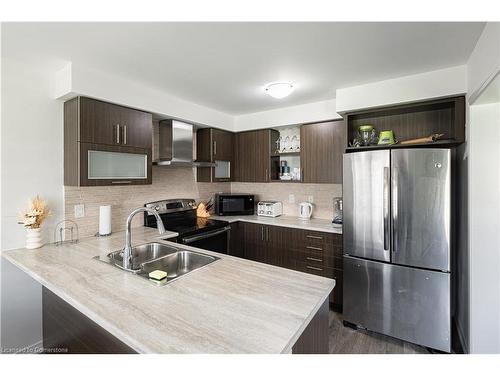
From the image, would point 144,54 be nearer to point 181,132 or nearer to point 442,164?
point 181,132

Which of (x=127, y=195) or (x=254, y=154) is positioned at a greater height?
(x=254, y=154)

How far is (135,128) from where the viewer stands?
2.34 metres

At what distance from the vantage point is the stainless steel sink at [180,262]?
5.55 ft

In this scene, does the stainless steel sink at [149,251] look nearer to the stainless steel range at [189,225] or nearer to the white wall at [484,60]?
the stainless steel range at [189,225]

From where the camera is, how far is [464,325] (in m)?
1.99

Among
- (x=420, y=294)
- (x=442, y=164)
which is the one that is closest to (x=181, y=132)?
(x=442, y=164)

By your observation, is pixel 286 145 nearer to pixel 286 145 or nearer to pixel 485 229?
pixel 286 145

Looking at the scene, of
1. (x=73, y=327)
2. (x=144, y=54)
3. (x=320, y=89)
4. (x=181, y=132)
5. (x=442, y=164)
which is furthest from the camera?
(x=181, y=132)

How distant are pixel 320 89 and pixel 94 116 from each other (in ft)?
6.86

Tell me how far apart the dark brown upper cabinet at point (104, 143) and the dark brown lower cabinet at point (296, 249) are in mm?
1460

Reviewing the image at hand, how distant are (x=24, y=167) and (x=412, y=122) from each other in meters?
3.49

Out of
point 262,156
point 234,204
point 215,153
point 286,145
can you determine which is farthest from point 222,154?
point 286,145

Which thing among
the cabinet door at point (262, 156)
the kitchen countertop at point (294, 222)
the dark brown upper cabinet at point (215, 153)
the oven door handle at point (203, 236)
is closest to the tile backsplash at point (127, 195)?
the dark brown upper cabinet at point (215, 153)

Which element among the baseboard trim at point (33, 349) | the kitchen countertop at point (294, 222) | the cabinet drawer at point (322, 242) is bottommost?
the baseboard trim at point (33, 349)
